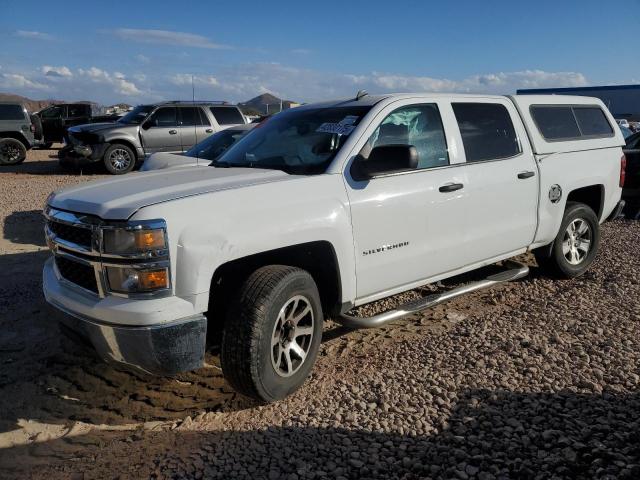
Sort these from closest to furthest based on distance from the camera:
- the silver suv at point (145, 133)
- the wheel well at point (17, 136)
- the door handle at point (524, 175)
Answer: the door handle at point (524, 175) → the silver suv at point (145, 133) → the wheel well at point (17, 136)

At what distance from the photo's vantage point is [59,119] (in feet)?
76.3

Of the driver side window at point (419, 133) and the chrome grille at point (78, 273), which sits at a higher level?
the driver side window at point (419, 133)

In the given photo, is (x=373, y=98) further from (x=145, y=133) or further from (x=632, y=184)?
(x=145, y=133)

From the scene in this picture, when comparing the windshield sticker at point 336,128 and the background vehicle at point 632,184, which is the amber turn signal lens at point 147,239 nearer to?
the windshield sticker at point 336,128

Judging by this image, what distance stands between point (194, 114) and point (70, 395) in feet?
40.6

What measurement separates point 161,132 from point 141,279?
1275cm

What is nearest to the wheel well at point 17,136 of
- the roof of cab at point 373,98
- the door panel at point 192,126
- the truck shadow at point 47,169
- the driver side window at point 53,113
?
the truck shadow at point 47,169

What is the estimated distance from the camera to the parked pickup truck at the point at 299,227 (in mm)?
2984

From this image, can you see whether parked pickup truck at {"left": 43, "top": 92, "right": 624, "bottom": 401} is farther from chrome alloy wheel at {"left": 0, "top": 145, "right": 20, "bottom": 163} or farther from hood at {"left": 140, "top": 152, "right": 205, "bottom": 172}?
chrome alloy wheel at {"left": 0, "top": 145, "right": 20, "bottom": 163}

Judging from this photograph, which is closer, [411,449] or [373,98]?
[411,449]

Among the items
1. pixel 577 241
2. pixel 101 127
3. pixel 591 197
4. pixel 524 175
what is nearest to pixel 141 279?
pixel 524 175

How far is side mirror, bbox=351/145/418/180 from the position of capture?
146 inches

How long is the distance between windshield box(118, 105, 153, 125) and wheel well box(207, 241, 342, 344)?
12421mm

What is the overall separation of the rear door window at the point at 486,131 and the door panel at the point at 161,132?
1137 centimetres
